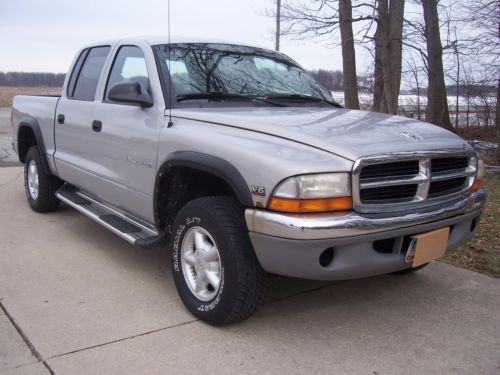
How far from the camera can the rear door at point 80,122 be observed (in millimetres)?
4723

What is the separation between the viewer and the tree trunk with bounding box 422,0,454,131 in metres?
10.8

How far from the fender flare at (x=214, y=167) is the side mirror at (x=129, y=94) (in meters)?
0.57

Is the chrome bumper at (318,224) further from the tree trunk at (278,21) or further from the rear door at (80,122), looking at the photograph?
the tree trunk at (278,21)

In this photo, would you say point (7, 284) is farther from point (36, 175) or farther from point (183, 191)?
point (36, 175)

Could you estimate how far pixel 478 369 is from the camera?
9.56 ft

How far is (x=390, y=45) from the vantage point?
11.3 meters

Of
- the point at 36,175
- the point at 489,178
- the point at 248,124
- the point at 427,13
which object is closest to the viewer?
the point at 248,124

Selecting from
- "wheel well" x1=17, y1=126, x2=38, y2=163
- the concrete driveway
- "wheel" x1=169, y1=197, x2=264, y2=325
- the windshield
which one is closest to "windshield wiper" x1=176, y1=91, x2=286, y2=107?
the windshield

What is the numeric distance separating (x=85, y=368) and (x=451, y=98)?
433 inches

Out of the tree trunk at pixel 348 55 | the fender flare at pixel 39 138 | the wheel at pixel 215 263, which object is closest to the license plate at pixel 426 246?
the wheel at pixel 215 263

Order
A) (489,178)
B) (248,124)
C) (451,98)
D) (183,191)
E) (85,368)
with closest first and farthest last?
(85,368), (248,124), (183,191), (489,178), (451,98)

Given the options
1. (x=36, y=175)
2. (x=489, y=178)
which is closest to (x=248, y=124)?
(x=36, y=175)

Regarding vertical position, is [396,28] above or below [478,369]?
above

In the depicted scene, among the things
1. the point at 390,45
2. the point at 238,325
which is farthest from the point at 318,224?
the point at 390,45
